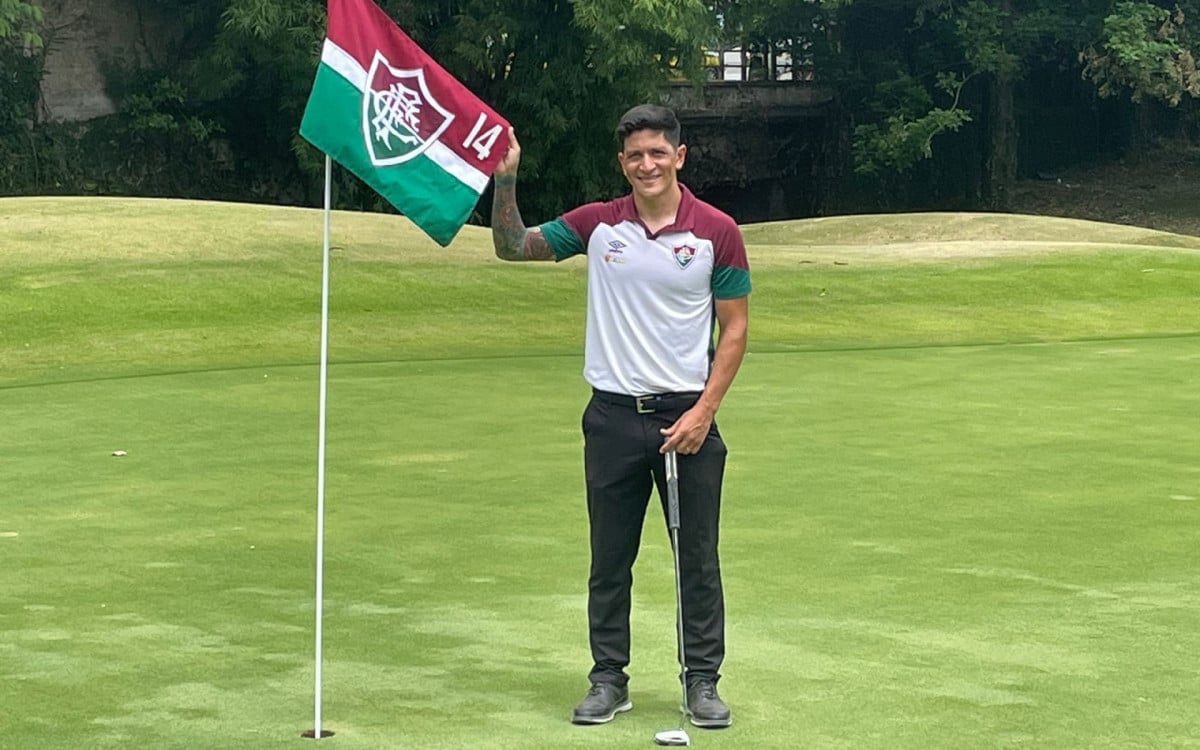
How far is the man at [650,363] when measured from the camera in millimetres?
5691

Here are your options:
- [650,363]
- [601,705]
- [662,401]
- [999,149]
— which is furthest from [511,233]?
[999,149]

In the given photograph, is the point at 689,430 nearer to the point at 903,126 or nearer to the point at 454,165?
the point at 454,165

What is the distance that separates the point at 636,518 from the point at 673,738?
74cm

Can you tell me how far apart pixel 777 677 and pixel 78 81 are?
3422cm

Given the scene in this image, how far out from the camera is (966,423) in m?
12.5

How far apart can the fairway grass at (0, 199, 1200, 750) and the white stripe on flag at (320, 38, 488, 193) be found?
5.38 feet

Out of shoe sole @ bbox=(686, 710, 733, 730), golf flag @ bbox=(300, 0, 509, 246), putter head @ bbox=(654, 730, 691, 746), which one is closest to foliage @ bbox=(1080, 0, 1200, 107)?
golf flag @ bbox=(300, 0, 509, 246)

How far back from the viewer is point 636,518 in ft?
19.5

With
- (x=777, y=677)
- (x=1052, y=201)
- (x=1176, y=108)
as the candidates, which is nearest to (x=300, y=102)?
(x=1052, y=201)

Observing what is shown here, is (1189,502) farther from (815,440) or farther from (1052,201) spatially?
(1052,201)

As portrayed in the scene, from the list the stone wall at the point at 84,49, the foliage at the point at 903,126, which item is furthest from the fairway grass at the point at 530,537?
the foliage at the point at 903,126

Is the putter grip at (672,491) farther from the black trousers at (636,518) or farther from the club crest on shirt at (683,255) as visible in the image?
the club crest on shirt at (683,255)

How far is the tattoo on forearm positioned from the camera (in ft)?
19.3

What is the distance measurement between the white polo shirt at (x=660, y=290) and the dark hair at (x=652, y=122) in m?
0.21
